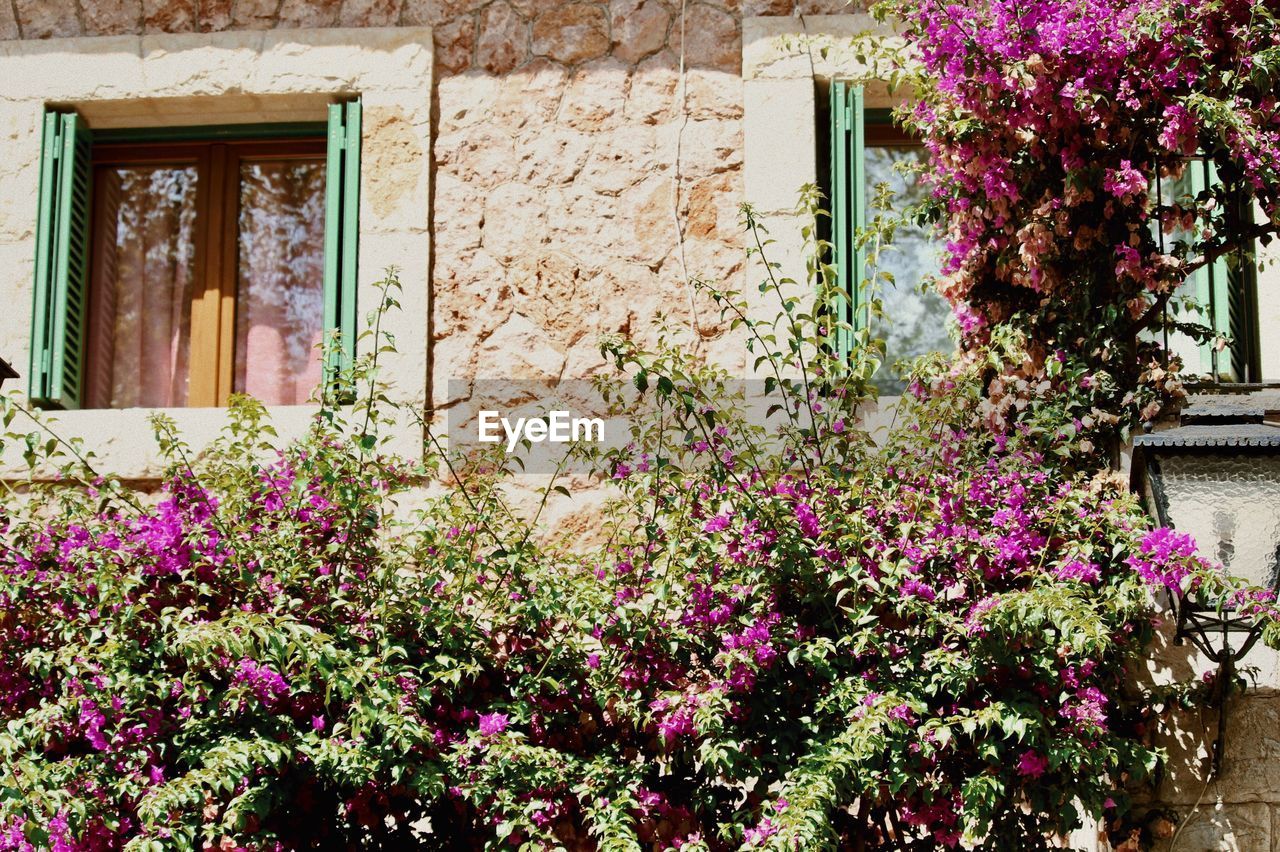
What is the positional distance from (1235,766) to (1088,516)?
915 mm

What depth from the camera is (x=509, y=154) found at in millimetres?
6086

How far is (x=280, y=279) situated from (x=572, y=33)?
147cm

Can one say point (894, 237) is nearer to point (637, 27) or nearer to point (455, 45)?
point (637, 27)

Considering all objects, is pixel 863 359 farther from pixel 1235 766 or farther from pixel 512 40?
pixel 512 40

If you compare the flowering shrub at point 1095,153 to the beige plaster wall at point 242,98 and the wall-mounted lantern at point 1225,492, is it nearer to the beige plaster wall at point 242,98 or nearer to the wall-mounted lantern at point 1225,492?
the wall-mounted lantern at point 1225,492

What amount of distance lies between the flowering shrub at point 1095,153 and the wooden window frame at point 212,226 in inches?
103

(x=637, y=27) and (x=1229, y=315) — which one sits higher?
(x=637, y=27)

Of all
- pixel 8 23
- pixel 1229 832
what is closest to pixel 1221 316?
pixel 1229 832

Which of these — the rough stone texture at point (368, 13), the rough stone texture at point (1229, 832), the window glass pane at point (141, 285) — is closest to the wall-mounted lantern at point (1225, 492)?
the rough stone texture at point (1229, 832)

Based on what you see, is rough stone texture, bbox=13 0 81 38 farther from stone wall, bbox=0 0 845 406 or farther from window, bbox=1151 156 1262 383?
window, bbox=1151 156 1262 383

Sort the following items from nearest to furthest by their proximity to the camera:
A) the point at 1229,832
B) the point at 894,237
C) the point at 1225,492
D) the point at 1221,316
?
the point at 1225,492, the point at 1229,832, the point at 1221,316, the point at 894,237

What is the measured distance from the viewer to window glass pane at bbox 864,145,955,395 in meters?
6.09

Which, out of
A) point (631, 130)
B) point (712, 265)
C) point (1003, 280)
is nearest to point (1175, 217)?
point (1003, 280)

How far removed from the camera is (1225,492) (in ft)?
14.6
